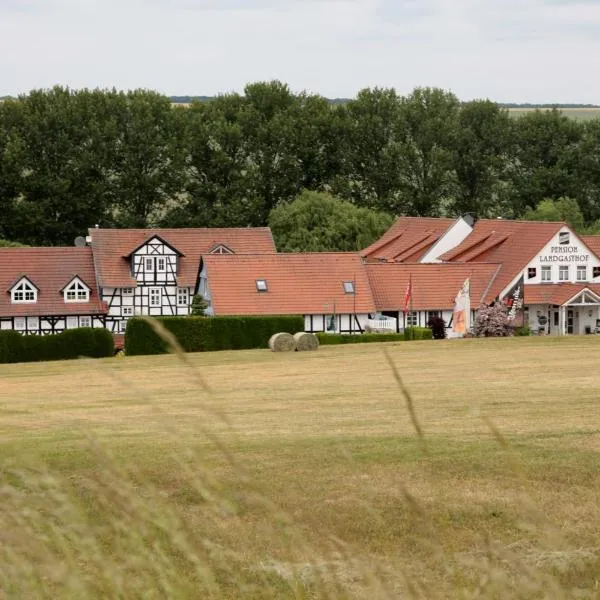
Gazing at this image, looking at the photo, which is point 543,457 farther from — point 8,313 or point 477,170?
point 477,170

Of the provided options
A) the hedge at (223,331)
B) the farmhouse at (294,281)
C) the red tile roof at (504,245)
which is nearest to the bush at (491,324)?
the farmhouse at (294,281)

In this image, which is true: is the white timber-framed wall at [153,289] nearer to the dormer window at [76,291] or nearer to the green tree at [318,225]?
the dormer window at [76,291]

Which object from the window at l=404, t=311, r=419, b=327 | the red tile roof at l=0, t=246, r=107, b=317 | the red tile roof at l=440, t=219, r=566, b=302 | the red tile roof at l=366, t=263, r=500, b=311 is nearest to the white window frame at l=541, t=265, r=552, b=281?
the red tile roof at l=440, t=219, r=566, b=302

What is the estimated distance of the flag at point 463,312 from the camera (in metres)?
62.4

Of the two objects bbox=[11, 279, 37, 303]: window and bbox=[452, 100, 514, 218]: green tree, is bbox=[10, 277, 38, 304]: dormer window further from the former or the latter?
bbox=[452, 100, 514, 218]: green tree

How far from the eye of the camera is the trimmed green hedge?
5634 cm

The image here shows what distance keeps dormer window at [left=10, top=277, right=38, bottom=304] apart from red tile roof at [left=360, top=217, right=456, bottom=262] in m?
24.6

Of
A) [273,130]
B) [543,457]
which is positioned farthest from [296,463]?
[273,130]

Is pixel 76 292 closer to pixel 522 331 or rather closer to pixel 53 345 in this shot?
pixel 53 345

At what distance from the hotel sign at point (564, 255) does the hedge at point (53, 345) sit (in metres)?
26.2

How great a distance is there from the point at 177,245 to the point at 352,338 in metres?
20.0

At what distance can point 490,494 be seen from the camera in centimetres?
1277

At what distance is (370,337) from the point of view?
57281 millimetres

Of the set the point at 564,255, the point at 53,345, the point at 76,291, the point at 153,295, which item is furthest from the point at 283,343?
the point at 564,255
